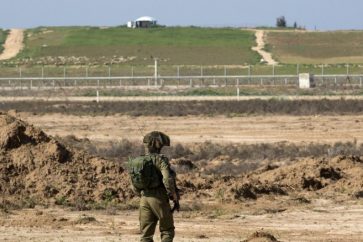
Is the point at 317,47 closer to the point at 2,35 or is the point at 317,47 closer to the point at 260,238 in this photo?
the point at 2,35

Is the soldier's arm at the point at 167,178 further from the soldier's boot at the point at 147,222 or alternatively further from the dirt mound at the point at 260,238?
the dirt mound at the point at 260,238

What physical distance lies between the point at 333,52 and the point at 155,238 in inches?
3480

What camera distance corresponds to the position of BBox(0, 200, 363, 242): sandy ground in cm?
1761

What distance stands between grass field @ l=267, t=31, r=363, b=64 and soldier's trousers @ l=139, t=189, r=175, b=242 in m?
85.0

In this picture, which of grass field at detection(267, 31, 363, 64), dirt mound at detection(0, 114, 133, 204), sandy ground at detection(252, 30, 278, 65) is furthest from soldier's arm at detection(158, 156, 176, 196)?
sandy ground at detection(252, 30, 278, 65)

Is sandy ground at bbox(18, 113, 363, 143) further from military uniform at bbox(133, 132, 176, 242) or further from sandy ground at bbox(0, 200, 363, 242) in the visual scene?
military uniform at bbox(133, 132, 176, 242)

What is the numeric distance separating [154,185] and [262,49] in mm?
97599

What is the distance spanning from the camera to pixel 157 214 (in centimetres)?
1373

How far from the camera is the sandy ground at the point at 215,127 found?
123 ft

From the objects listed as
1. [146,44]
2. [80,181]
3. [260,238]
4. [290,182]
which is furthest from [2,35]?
[260,238]

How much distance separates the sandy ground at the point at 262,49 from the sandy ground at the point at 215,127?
2136 inches

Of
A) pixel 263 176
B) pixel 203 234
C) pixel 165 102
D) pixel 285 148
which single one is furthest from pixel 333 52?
pixel 203 234

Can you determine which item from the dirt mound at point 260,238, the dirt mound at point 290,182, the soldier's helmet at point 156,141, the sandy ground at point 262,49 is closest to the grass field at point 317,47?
the sandy ground at point 262,49

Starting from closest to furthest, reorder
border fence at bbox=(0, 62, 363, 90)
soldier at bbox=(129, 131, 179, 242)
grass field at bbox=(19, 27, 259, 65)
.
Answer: soldier at bbox=(129, 131, 179, 242), border fence at bbox=(0, 62, 363, 90), grass field at bbox=(19, 27, 259, 65)
